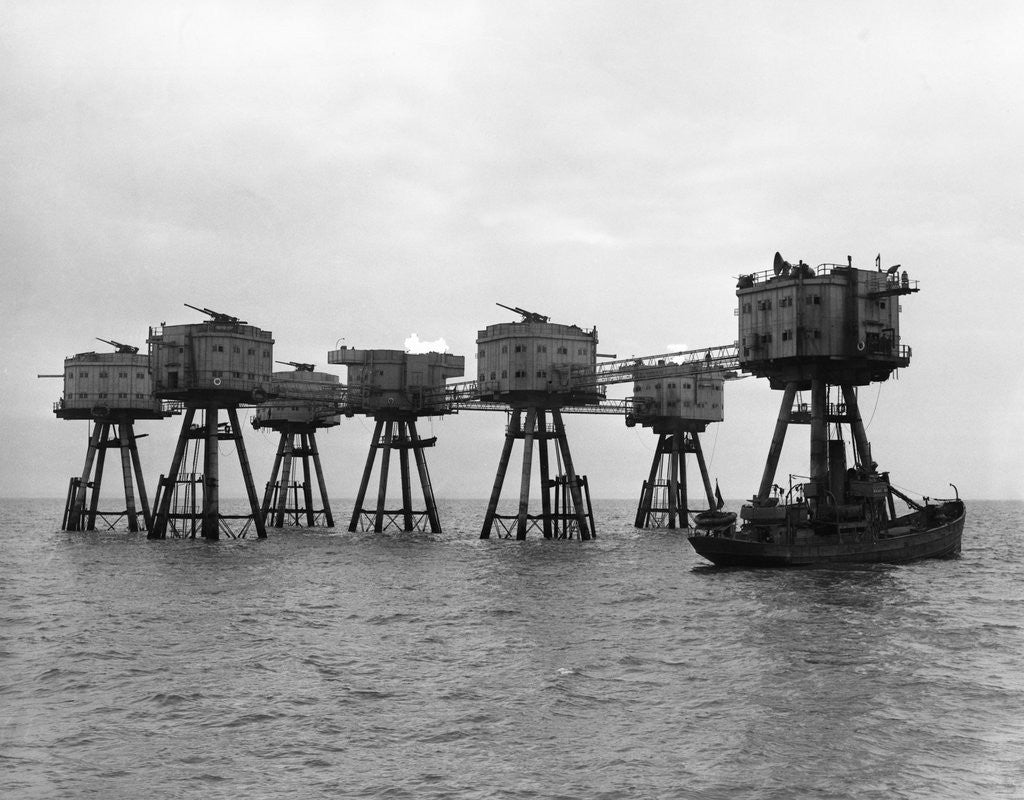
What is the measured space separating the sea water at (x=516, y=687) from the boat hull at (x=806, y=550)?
272 centimetres

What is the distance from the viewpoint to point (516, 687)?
34156 millimetres

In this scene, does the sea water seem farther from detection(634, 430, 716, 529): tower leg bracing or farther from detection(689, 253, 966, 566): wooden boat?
detection(634, 430, 716, 529): tower leg bracing

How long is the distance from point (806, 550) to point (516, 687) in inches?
1491

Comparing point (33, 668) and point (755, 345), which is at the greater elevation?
point (755, 345)

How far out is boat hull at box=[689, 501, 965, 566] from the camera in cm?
6744

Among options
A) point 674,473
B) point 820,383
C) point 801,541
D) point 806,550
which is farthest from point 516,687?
point 674,473

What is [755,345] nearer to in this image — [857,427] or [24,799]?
[857,427]

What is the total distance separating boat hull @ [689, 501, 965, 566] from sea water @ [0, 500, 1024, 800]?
2.72 m

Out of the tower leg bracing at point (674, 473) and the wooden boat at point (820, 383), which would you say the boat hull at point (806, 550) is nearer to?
the wooden boat at point (820, 383)

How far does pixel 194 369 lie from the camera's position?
95125mm

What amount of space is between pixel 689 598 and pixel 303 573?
86.4 ft

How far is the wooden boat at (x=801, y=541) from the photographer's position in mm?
67625

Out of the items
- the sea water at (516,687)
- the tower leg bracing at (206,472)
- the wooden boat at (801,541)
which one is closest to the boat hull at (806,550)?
the wooden boat at (801,541)

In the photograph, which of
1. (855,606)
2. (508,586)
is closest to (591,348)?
(508,586)
